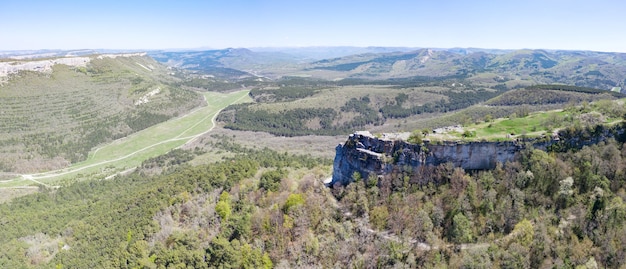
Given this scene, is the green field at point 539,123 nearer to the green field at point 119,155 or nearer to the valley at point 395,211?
the valley at point 395,211

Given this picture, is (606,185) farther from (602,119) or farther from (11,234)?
(11,234)

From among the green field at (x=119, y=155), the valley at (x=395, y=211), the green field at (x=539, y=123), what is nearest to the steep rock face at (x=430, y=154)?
the valley at (x=395, y=211)

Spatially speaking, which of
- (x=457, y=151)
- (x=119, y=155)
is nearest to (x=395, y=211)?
(x=457, y=151)

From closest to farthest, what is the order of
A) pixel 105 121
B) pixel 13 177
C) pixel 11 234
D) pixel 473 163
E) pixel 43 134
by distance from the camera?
1. pixel 473 163
2. pixel 11 234
3. pixel 13 177
4. pixel 43 134
5. pixel 105 121

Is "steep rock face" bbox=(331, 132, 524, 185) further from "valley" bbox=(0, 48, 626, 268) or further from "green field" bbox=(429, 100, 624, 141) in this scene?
"green field" bbox=(429, 100, 624, 141)

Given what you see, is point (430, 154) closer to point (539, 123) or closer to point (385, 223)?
point (385, 223)

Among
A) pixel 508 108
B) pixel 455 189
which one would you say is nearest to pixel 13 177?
pixel 455 189

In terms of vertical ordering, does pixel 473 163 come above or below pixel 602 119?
below

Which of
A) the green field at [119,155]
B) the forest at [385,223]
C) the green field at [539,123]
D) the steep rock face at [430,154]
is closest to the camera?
the forest at [385,223]

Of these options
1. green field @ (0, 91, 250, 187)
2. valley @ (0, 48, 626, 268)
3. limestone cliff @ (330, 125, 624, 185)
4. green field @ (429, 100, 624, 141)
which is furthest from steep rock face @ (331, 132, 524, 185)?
green field @ (0, 91, 250, 187)
